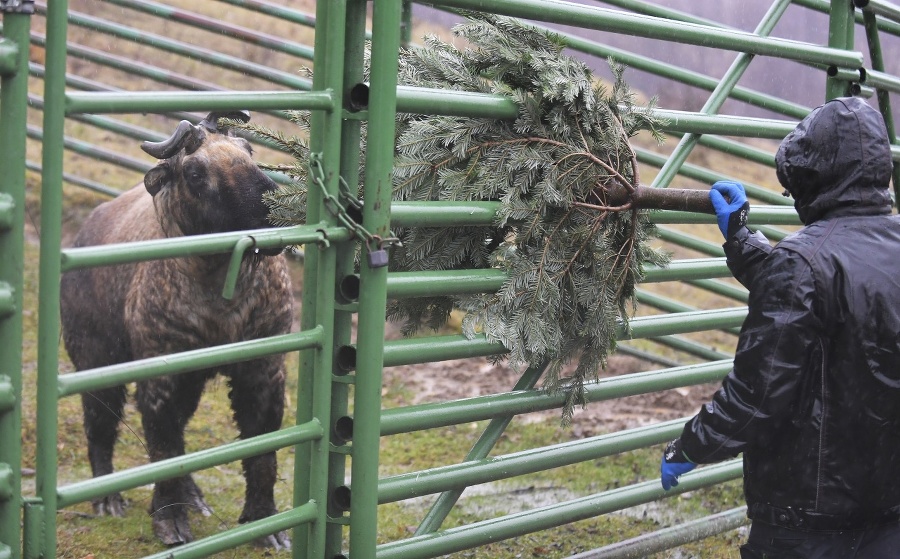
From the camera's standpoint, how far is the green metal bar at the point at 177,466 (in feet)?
7.39

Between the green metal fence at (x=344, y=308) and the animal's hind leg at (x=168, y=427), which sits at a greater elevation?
the green metal fence at (x=344, y=308)

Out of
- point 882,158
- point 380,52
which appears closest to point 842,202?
point 882,158

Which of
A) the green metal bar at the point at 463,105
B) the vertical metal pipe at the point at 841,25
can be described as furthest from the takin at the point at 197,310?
the vertical metal pipe at the point at 841,25

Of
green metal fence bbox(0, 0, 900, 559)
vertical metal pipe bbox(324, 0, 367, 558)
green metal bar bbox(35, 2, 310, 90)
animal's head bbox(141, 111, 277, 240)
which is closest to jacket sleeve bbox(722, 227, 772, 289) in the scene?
green metal fence bbox(0, 0, 900, 559)

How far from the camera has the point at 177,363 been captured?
94.7 inches

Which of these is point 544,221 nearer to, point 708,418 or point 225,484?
point 708,418

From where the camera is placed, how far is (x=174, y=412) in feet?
13.4

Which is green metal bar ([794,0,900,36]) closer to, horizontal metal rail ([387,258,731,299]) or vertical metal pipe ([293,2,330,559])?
horizontal metal rail ([387,258,731,299])

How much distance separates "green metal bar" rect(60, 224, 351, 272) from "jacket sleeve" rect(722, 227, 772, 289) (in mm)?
1034

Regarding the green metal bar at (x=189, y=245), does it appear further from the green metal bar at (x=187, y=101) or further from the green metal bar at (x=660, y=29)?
the green metal bar at (x=660, y=29)

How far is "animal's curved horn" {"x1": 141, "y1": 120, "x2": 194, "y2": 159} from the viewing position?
3455 millimetres

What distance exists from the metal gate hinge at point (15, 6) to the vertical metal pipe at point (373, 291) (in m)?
0.85

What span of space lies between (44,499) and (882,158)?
2.15 meters

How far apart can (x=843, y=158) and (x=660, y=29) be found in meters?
0.84
